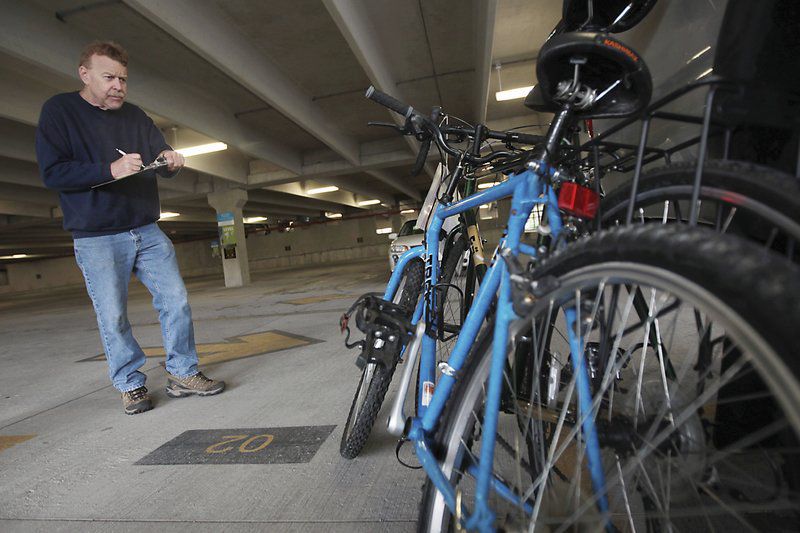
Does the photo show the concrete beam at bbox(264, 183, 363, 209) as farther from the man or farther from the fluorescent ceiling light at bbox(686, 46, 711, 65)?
the fluorescent ceiling light at bbox(686, 46, 711, 65)

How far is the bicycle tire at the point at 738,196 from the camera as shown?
73 centimetres

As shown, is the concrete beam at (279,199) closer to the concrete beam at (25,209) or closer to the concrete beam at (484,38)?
the concrete beam at (25,209)

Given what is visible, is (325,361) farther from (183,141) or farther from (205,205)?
(205,205)

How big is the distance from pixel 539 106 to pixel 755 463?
1096mm

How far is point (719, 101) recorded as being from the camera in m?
0.83

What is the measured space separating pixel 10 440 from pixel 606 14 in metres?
3.32

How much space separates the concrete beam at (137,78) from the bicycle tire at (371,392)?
18.7 ft

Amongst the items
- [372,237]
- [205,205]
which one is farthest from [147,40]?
[372,237]

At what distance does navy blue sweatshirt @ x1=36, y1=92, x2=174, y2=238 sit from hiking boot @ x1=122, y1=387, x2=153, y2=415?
3.06 feet

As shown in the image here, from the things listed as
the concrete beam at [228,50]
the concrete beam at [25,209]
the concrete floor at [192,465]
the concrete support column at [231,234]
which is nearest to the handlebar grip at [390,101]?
the concrete floor at [192,465]

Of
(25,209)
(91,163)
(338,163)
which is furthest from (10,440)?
(25,209)

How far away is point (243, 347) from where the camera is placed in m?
3.82

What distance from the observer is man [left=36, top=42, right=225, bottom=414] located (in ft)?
7.25

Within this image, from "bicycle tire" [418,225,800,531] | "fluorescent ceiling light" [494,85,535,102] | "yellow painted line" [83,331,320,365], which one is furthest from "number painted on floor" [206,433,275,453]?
"fluorescent ceiling light" [494,85,535,102]
